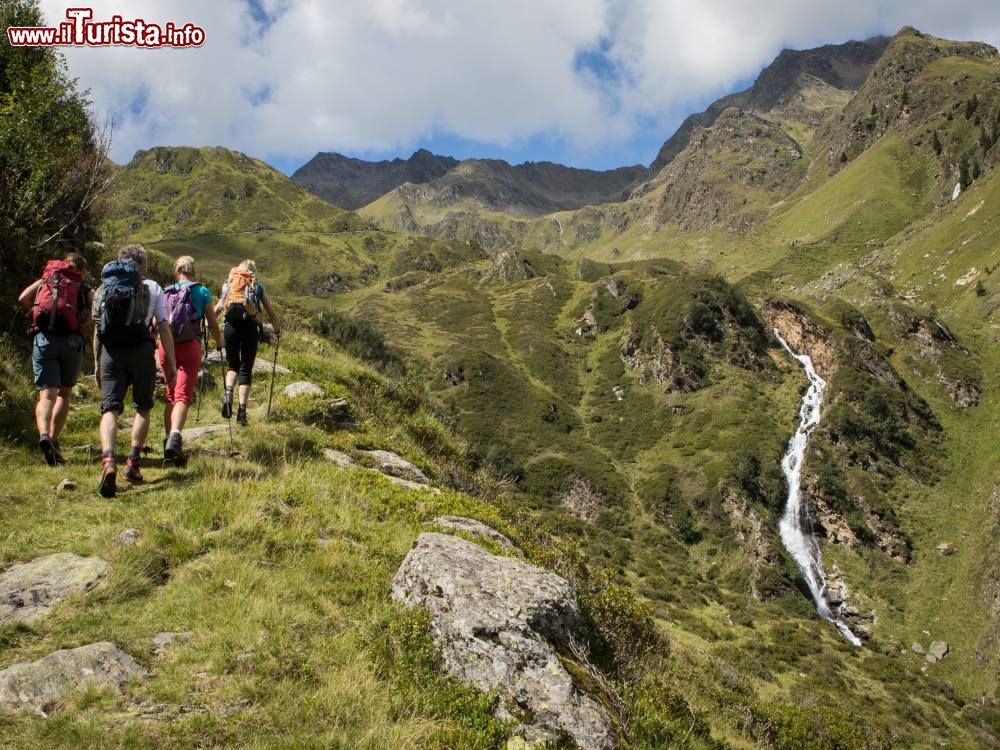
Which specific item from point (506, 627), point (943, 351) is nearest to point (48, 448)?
point (506, 627)

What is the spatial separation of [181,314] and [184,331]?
0.27 m

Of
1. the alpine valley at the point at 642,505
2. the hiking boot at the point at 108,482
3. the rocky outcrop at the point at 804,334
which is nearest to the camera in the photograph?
the alpine valley at the point at 642,505

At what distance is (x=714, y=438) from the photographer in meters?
95.5

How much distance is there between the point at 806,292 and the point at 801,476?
260ft

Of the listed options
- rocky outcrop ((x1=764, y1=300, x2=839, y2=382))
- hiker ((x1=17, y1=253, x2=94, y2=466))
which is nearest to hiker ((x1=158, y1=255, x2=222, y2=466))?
hiker ((x1=17, y1=253, x2=94, y2=466))

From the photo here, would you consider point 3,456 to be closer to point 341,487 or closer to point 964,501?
point 341,487

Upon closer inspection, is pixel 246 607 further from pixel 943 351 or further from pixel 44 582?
pixel 943 351

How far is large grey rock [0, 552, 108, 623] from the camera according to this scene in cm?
487

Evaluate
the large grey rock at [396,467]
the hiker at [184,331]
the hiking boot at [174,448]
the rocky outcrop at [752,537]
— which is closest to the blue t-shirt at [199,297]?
the hiker at [184,331]

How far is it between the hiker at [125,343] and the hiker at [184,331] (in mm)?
503

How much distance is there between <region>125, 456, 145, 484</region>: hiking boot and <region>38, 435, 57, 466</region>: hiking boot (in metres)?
1.20

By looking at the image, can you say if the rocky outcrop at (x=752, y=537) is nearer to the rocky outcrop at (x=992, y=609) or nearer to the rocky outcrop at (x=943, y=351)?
the rocky outcrop at (x=992, y=609)

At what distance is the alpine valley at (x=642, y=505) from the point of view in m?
4.68

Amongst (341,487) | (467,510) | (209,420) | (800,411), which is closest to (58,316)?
(209,420)
